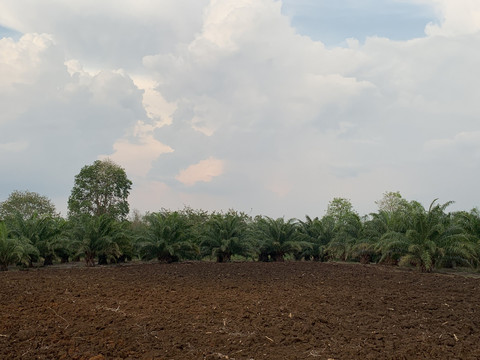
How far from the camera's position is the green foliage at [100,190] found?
43.6 m

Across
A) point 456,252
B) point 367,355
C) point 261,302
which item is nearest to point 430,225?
point 456,252

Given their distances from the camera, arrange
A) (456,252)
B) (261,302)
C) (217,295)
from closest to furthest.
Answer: (261,302), (217,295), (456,252)

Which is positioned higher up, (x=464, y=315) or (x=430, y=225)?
(x=430, y=225)

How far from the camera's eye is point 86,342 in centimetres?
582

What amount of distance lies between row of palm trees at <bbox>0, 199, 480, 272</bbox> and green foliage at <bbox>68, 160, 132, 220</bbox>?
23.7 meters

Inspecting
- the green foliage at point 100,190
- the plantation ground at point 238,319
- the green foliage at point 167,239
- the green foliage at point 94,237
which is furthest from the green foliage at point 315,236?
the green foliage at point 100,190

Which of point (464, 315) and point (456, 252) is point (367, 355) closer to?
point (464, 315)

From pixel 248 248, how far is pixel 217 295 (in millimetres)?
11112

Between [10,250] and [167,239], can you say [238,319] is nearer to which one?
[10,250]

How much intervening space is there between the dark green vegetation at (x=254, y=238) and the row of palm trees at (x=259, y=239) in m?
0.04

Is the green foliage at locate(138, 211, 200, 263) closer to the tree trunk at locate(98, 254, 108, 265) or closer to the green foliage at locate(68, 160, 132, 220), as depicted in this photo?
the tree trunk at locate(98, 254, 108, 265)

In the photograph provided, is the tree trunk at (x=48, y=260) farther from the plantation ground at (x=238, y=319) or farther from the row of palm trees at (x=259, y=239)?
the plantation ground at (x=238, y=319)

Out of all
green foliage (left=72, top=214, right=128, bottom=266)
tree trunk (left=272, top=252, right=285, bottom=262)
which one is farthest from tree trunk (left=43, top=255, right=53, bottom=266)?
tree trunk (left=272, top=252, right=285, bottom=262)

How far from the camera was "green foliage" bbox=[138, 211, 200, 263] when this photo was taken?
749 inches
